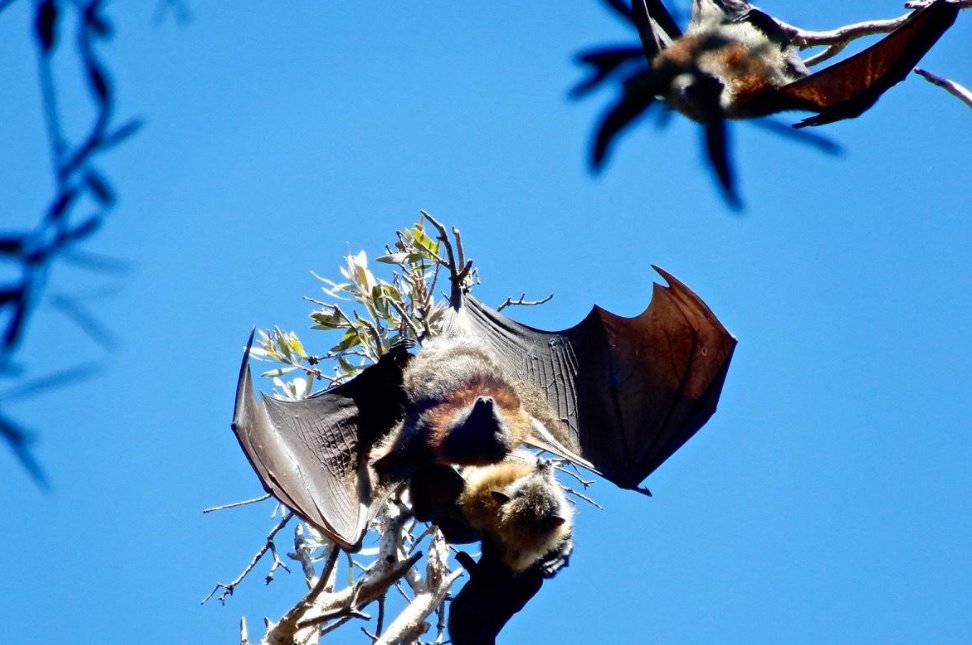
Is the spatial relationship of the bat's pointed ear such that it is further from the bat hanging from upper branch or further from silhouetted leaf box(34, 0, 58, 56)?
silhouetted leaf box(34, 0, 58, 56)

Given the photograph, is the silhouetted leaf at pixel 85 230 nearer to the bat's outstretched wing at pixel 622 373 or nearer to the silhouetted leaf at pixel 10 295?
the silhouetted leaf at pixel 10 295

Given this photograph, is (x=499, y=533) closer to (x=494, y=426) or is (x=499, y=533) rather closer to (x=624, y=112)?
(x=494, y=426)

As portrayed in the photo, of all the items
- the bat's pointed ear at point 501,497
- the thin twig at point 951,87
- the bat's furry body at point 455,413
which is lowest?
the bat's pointed ear at point 501,497

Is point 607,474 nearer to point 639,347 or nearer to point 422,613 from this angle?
point 639,347

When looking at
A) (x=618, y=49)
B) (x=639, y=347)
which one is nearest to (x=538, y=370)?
(x=639, y=347)

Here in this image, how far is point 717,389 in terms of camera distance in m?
6.07

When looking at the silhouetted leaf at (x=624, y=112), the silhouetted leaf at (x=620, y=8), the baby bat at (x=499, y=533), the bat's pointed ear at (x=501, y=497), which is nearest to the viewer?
the silhouetted leaf at (x=624, y=112)

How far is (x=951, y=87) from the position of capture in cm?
439

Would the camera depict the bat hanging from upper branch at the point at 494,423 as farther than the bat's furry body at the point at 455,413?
No

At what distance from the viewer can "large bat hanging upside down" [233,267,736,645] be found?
5.27m

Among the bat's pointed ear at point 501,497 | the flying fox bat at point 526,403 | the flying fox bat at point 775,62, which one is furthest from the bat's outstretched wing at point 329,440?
the flying fox bat at point 775,62

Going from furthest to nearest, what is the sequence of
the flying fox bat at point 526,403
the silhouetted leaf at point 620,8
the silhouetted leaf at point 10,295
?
the flying fox bat at point 526,403, the silhouetted leaf at point 620,8, the silhouetted leaf at point 10,295

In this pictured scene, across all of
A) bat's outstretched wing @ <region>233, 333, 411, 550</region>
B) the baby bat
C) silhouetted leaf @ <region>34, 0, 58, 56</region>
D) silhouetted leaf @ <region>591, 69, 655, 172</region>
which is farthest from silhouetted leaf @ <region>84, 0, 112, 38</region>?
the baby bat

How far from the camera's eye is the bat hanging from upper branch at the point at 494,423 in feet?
17.4
